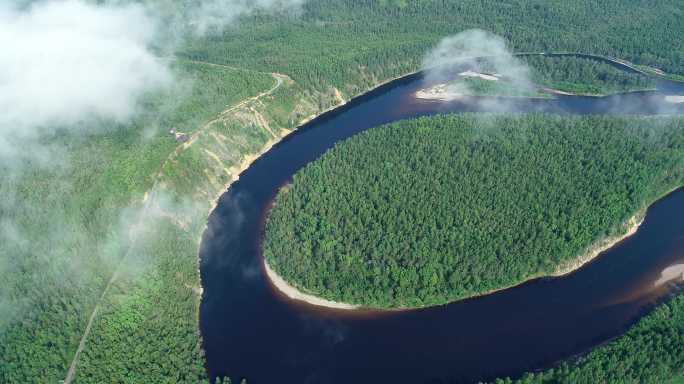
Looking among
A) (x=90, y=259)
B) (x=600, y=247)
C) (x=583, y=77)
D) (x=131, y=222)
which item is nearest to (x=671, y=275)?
(x=600, y=247)

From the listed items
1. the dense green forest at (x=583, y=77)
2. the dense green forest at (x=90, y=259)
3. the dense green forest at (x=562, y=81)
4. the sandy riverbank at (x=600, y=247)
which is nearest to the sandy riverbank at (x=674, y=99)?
the dense green forest at (x=562, y=81)

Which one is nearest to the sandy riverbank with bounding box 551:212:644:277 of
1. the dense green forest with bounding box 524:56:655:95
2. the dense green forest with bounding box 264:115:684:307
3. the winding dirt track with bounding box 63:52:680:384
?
the dense green forest with bounding box 264:115:684:307

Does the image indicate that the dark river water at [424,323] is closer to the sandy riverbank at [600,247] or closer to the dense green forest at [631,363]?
the sandy riverbank at [600,247]

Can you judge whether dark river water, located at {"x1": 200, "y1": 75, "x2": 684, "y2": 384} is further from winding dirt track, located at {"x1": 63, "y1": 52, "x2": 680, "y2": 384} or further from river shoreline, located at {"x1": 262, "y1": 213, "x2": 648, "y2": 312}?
winding dirt track, located at {"x1": 63, "y1": 52, "x2": 680, "y2": 384}

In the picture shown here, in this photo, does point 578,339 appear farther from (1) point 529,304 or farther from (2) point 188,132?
(2) point 188,132

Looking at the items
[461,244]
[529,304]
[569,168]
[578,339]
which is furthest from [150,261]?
[569,168]

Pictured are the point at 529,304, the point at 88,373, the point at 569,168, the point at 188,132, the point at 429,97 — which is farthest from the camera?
the point at 429,97
